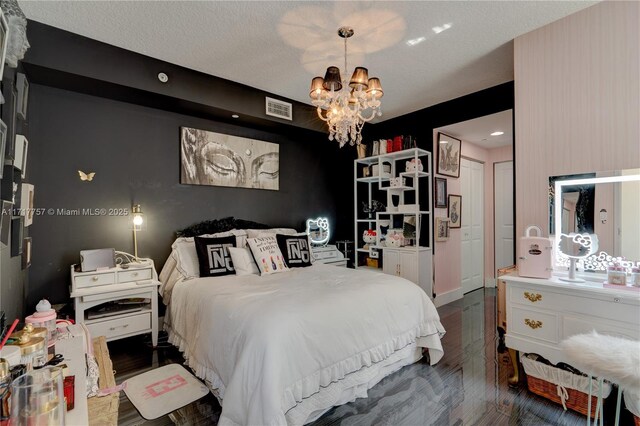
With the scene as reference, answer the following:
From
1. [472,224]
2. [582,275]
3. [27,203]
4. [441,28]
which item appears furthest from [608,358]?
[472,224]

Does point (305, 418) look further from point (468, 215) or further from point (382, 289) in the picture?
point (468, 215)

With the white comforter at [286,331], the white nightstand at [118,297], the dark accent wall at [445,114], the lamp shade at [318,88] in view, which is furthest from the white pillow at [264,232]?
the dark accent wall at [445,114]

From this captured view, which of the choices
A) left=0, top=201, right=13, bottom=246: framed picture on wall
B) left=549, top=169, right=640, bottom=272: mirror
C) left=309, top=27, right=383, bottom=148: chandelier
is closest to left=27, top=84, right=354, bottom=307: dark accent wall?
left=0, top=201, right=13, bottom=246: framed picture on wall

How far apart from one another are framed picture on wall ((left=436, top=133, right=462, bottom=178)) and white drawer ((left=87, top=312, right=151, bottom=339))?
4016 mm

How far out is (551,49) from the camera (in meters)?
2.44

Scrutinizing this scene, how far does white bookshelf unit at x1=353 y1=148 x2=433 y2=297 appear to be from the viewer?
4.19 metres

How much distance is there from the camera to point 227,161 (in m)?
3.90

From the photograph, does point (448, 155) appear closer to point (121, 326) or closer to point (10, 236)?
point (121, 326)

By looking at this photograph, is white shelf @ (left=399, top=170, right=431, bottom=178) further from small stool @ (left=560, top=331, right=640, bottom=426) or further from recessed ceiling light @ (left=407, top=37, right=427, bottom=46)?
small stool @ (left=560, top=331, right=640, bottom=426)

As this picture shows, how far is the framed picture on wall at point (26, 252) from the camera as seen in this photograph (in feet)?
8.16

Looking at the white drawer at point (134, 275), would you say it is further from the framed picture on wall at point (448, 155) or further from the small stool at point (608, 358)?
the framed picture on wall at point (448, 155)

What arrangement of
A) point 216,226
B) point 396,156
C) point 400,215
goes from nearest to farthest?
point 216,226
point 396,156
point 400,215

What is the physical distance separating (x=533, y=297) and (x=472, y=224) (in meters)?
3.28

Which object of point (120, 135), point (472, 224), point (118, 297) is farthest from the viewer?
point (472, 224)
